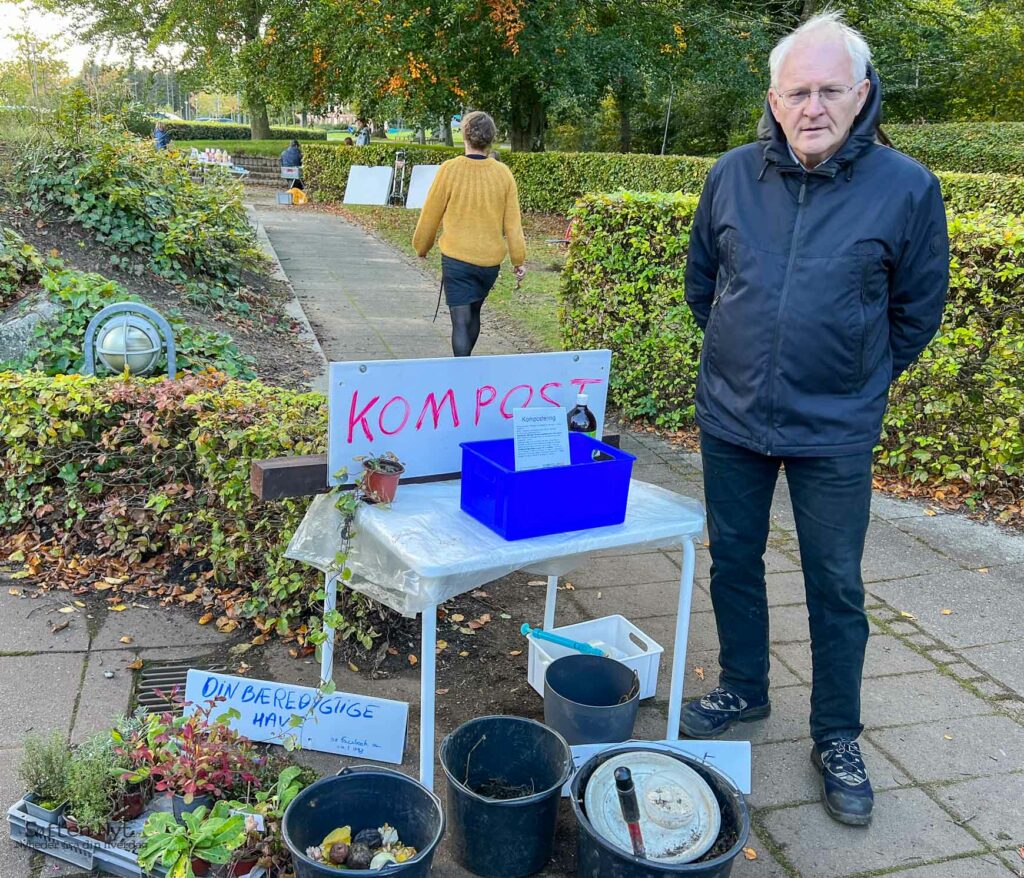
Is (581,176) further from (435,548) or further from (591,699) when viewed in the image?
(435,548)

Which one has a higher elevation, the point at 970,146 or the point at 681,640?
the point at 970,146

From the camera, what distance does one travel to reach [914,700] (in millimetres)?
3213

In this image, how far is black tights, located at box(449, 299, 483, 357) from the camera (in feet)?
21.4

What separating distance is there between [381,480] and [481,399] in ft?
1.27

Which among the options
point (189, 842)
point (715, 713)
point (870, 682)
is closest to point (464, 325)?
point (870, 682)

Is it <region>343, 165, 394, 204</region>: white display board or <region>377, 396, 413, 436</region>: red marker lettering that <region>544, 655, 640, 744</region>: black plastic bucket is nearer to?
<region>377, 396, 413, 436</region>: red marker lettering

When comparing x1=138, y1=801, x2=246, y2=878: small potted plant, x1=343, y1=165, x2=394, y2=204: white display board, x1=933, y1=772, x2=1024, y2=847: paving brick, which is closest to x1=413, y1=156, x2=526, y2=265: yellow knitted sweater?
x1=933, y1=772, x2=1024, y2=847: paving brick

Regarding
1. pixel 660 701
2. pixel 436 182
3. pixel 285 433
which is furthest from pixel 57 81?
pixel 660 701

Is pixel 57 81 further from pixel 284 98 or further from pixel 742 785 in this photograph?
pixel 284 98

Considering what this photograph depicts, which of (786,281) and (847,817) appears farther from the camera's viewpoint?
(847,817)

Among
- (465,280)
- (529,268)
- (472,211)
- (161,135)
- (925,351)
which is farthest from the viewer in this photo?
(161,135)

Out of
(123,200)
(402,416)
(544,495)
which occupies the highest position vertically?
(123,200)

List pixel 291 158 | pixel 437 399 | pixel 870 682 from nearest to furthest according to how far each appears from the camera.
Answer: pixel 437 399
pixel 870 682
pixel 291 158

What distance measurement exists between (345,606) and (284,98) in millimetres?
23020
